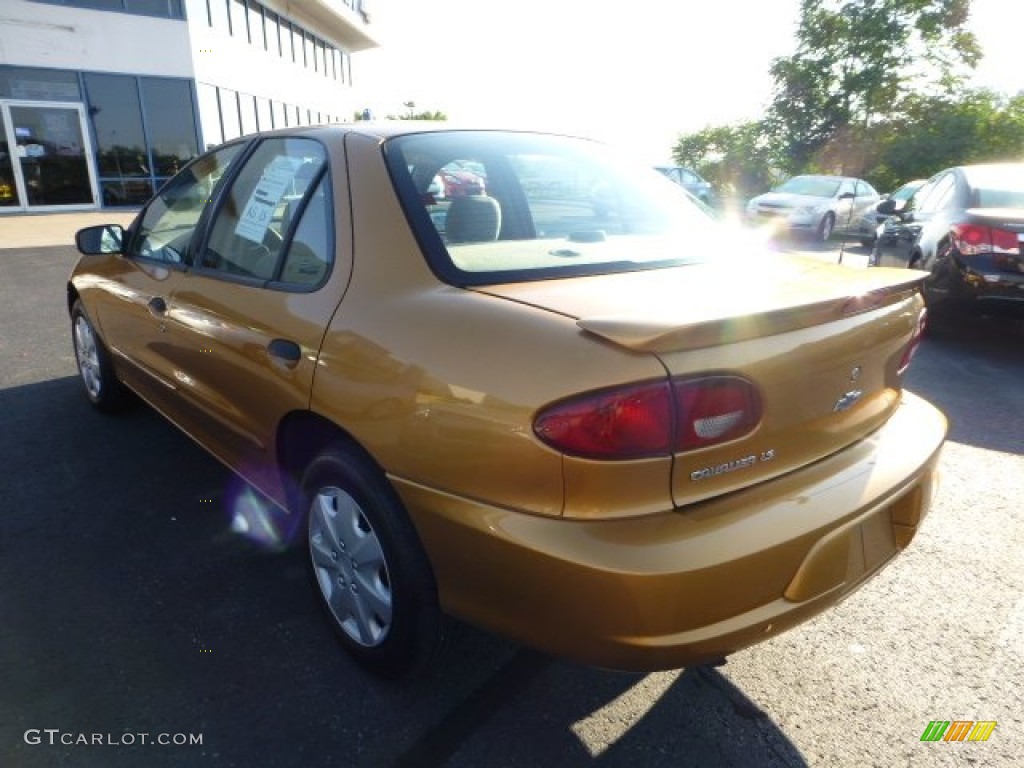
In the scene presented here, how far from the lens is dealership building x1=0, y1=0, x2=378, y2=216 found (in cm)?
1559

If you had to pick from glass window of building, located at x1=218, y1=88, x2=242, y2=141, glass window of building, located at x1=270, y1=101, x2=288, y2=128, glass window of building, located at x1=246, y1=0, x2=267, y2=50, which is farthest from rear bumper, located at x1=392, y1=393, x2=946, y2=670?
glass window of building, located at x1=270, y1=101, x2=288, y2=128

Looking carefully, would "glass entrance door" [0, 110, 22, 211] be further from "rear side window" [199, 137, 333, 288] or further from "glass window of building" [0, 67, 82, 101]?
"rear side window" [199, 137, 333, 288]

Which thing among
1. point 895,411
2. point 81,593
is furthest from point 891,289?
point 81,593

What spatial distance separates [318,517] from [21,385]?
3752mm

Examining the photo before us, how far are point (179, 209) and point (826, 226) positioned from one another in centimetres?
1442

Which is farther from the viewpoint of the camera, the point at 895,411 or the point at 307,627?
the point at 307,627

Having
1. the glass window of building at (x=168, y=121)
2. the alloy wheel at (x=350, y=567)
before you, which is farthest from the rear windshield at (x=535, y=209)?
the glass window of building at (x=168, y=121)

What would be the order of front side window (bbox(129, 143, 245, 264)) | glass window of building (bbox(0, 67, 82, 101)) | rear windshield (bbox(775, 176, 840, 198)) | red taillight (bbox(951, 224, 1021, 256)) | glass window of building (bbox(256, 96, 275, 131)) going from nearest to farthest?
front side window (bbox(129, 143, 245, 264))
red taillight (bbox(951, 224, 1021, 256))
rear windshield (bbox(775, 176, 840, 198))
glass window of building (bbox(0, 67, 82, 101))
glass window of building (bbox(256, 96, 275, 131))

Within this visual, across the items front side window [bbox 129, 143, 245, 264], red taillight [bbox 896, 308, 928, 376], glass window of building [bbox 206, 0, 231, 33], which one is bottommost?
red taillight [bbox 896, 308, 928, 376]

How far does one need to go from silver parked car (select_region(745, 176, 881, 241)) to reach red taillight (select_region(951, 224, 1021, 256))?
9.54 meters

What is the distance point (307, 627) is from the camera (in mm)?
2381

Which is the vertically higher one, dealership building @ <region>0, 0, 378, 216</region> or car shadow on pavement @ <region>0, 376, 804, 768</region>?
dealership building @ <region>0, 0, 378, 216</region>

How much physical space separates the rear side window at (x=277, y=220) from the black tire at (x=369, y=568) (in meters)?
0.64

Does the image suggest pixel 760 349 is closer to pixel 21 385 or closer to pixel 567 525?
pixel 567 525
